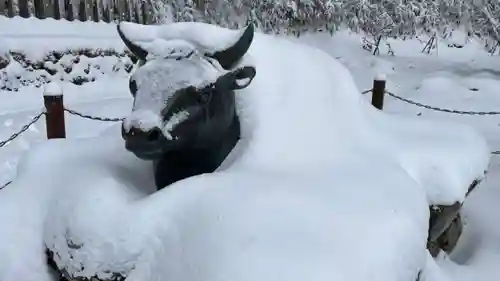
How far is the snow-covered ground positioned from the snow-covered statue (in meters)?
0.28

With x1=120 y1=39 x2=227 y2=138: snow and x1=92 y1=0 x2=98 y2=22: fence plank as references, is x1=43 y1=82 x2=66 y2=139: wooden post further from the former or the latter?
x1=92 y1=0 x2=98 y2=22: fence plank

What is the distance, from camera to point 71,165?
2.45 metres

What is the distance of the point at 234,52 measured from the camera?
2186 mm

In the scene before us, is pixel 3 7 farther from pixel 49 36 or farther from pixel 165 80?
pixel 165 80

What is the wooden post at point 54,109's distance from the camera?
396cm

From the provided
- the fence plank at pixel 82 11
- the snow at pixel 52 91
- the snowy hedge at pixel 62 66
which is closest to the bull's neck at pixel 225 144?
the snow at pixel 52 91

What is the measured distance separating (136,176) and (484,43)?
992 centimetres

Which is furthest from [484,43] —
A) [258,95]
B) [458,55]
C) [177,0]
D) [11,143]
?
[258,95]

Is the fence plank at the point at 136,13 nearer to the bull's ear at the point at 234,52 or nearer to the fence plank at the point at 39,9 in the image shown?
the fence plank at the point at 39,9

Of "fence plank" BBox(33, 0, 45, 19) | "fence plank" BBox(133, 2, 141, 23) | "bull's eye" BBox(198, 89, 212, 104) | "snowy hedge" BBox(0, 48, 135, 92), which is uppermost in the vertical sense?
"bull's eye" BBox(198, 89, 212, 104)

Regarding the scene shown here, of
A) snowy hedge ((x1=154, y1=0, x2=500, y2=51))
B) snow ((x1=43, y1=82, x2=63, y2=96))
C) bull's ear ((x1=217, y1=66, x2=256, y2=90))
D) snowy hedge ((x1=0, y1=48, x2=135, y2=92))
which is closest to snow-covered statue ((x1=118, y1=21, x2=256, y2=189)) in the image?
bull's ear ((x1=217, y1=66, x2=256, y2=90))

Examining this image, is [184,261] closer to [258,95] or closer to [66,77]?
[258,95]

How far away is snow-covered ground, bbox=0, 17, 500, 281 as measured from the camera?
3.71m

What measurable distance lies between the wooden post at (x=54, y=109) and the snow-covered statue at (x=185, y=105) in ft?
5.92
